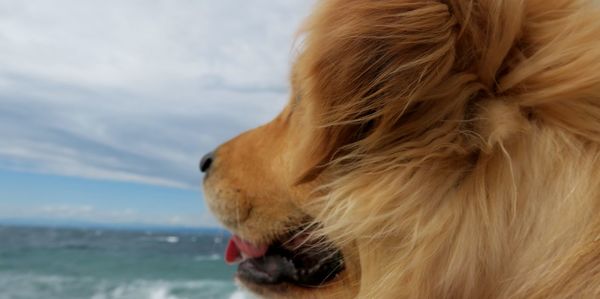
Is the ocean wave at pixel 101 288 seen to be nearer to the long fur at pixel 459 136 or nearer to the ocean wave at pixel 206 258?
the ocean wave at pixel 206 258

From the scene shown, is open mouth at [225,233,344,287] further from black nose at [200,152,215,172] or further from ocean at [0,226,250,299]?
ocean at [0,226,250,299]

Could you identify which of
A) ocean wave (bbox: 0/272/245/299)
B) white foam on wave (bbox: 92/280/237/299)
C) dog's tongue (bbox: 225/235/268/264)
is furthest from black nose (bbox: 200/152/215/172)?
white foam on wave (bbox: 92/280/237/299)

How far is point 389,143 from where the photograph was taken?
1368 mm

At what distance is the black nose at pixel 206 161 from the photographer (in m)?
2.32

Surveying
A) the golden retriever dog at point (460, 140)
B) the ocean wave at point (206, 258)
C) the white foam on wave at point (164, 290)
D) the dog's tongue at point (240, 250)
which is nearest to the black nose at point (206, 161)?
the dog's tongue at point (240, 250)

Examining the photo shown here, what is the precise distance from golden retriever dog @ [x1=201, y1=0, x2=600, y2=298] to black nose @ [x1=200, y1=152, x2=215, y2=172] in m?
0.91

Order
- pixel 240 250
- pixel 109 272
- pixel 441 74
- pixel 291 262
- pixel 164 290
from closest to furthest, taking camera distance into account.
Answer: pixel 441 74 → pixel 291 262 → pixel 240 250 → pixel 164 290 → pixel 109 272

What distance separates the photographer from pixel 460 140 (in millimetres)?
1353

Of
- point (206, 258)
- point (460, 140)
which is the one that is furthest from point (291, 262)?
point (206, 258)

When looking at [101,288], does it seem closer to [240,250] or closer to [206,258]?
[206,258]

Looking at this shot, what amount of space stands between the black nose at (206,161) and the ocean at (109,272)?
11.6m

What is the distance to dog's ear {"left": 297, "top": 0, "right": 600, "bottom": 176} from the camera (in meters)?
1.28

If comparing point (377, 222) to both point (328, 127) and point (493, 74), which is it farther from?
point (493, 74)

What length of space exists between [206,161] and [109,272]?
20.1 metres
